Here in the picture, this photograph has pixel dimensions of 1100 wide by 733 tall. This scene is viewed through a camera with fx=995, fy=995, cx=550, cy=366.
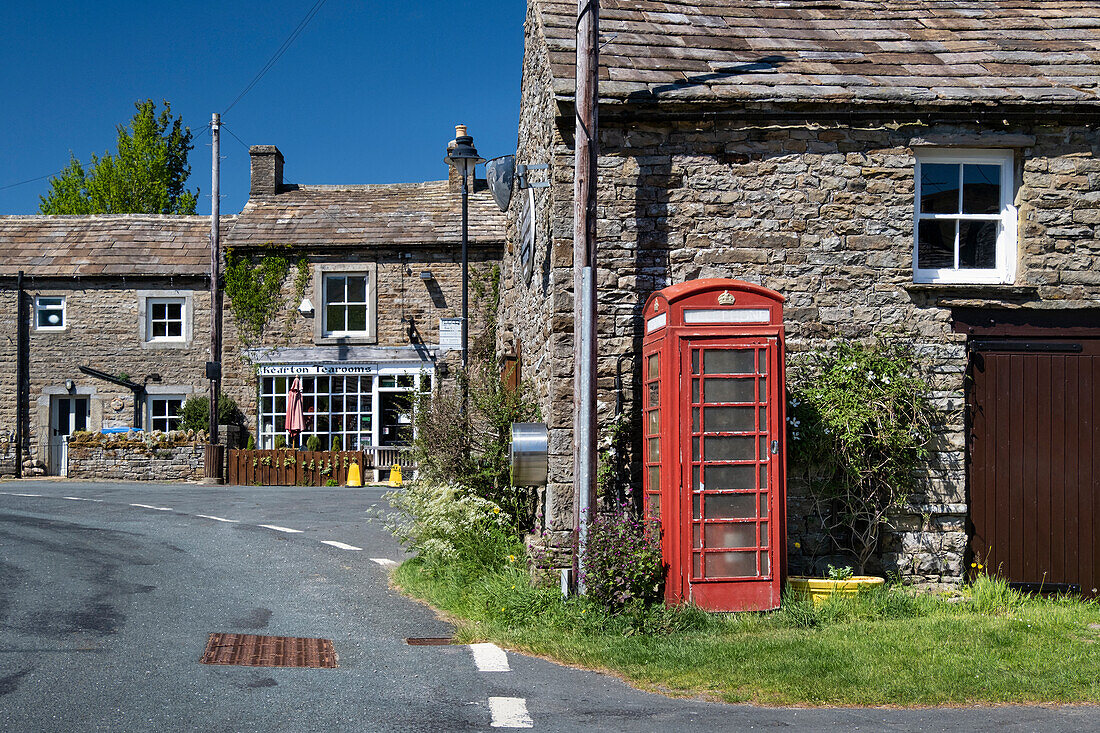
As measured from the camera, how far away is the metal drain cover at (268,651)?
268 inches

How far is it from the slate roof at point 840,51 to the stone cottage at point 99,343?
60.0ft

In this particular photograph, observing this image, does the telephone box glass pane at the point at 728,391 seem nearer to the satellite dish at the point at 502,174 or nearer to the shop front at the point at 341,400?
the satellite dish at the point at 502,174

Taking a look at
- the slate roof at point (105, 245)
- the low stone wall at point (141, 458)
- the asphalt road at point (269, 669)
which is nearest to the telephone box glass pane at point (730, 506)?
the asphalt road at point (269, 669)

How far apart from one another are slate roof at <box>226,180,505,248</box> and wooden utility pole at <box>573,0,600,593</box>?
16.1 metres

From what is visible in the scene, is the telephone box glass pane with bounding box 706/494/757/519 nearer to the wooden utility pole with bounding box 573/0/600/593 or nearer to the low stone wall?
the wooden utility pole with bounding box 573/0/600/593

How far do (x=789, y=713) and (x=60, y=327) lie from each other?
80.3ft

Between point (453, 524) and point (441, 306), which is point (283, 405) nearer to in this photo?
point (441, 306)

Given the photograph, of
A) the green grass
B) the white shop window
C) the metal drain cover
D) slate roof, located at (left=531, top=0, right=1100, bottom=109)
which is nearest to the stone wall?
the white shop window

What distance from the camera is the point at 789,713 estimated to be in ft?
19.2

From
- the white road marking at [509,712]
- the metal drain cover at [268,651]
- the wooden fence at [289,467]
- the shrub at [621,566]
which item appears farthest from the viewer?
the wooden fence at [289,467]

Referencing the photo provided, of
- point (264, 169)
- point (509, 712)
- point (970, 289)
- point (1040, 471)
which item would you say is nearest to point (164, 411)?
point (264, 169)

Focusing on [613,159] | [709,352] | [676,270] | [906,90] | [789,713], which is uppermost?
[906,90]

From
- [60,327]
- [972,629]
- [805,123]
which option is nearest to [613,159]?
[805,123]

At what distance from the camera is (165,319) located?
2569 centimetres
